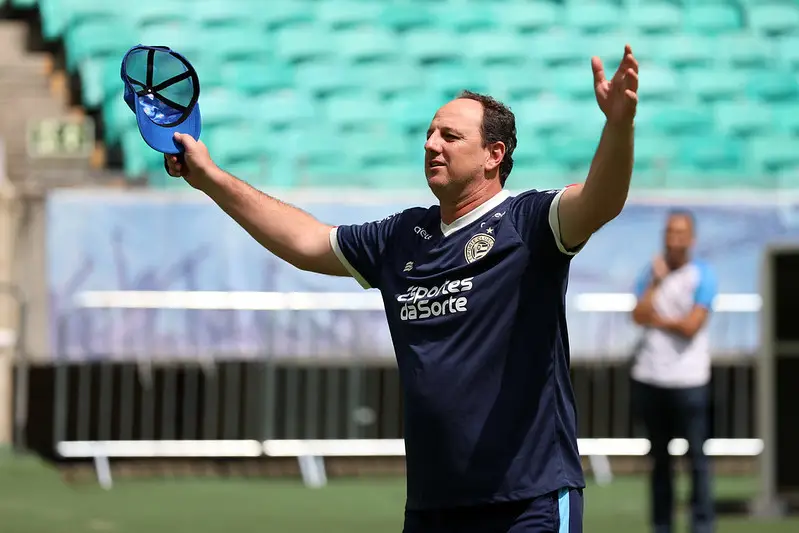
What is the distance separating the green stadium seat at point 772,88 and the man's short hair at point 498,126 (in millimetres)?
10267

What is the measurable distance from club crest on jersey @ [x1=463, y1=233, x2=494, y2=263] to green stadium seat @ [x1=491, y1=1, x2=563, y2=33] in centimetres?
1037

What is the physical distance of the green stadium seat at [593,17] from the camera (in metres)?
14.8

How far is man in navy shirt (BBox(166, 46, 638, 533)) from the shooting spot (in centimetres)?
442

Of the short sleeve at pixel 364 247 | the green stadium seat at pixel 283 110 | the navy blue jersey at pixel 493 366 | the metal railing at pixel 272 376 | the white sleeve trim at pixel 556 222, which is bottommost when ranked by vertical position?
the metal railing at pixel 272 376

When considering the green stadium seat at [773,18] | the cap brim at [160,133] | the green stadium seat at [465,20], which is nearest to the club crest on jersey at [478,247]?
the cap brim at [160,133]

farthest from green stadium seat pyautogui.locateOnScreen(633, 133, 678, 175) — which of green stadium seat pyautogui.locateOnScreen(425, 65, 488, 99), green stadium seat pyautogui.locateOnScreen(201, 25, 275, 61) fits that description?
green stadium seat pyautogui.locateOnScreen(201, 25, 275, 61)

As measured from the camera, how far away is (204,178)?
4.80 meters

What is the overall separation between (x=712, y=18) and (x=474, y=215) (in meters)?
11.1

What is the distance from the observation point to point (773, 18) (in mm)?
15203

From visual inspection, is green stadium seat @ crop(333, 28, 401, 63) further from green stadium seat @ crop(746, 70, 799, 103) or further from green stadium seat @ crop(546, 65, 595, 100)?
green stadium seat @ crop(746, 70, 799, 103)

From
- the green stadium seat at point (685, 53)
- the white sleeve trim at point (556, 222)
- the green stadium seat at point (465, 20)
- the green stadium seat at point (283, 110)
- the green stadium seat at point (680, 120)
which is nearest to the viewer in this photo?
the white sleeve trim at point (556, 222)

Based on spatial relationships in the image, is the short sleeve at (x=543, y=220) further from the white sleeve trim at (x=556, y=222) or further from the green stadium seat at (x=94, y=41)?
the green stadium seat at (x=94, y=41)

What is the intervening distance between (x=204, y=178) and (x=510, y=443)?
1.26 metres

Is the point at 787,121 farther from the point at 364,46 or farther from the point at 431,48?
the point at 364,46
